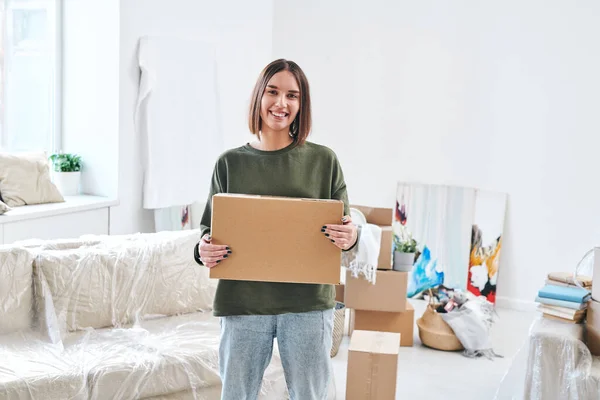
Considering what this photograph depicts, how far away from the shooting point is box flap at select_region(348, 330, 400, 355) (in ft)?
10.8

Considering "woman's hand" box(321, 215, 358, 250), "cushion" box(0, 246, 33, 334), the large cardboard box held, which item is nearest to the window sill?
"cushion" box(0, 246, 33, 334)

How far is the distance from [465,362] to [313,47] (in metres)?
2.61

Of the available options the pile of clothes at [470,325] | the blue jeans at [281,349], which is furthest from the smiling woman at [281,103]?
the pile of clothes at [470,325]

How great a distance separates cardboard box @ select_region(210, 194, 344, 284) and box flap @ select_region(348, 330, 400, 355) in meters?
1.34

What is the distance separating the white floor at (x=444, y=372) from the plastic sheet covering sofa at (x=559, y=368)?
1.79 ft

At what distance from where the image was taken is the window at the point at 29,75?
463 cm

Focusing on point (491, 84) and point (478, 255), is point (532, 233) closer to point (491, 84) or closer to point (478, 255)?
point (478, 255)

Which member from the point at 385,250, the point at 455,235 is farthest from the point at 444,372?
the point at 455,235

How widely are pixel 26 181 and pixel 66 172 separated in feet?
1.35

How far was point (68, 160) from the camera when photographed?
15.7 ft

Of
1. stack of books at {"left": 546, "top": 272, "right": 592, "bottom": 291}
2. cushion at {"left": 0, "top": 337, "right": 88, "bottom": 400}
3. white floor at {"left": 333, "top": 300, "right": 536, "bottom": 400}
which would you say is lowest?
white floor at {"left": 333, "top": 300, "right": 536, "bottom": 400}

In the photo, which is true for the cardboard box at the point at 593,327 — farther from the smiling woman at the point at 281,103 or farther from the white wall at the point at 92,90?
the white wall at the point at 92,90

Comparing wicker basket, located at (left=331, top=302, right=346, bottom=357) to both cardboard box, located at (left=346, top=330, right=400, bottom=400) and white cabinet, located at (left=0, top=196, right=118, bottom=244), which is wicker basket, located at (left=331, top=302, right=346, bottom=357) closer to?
cardboard box, located at (left=346, top=330, right=400, bottom=400)

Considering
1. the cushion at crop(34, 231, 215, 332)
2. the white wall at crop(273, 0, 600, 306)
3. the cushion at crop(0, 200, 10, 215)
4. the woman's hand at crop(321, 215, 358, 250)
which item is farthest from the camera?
the white wall at crop(273, 0, 600, 306)
